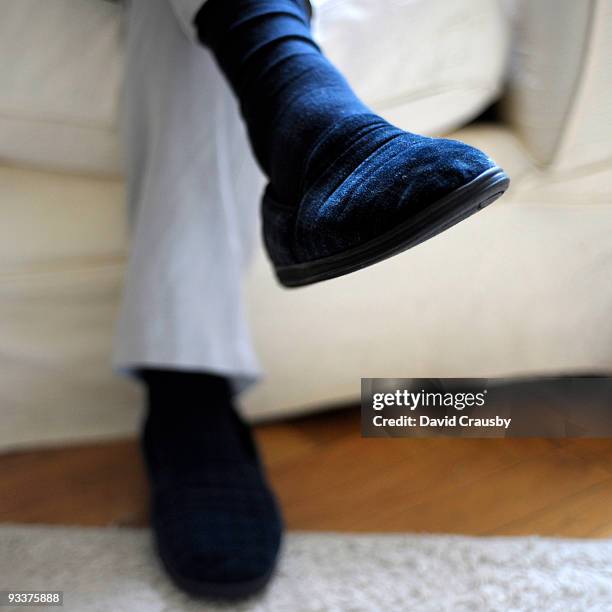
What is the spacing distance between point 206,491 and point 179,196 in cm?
24

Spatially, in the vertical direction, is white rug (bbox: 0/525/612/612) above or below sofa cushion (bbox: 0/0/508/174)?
below

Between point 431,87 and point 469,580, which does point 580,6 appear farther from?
point 469,580

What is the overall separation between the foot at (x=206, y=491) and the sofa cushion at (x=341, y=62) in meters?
0.23

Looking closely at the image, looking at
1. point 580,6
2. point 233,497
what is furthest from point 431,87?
point 233,497

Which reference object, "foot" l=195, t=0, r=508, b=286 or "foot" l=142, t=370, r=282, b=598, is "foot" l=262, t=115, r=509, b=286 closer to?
"foot" l=195, t=0, r=508, b=286

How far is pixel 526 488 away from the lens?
61 cm

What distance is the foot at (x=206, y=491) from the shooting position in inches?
23.5

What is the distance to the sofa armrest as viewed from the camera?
0.61 metres

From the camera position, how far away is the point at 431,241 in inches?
26.4

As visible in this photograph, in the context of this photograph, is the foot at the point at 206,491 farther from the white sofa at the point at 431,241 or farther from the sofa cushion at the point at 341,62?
the sofa cushion at the point at 341,62

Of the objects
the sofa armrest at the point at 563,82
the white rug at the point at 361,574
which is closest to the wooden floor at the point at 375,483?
the white rug at the point at 361,574

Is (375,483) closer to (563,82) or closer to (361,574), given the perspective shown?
(361,574)

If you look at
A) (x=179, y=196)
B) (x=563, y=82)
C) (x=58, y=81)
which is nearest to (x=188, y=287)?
(x=179, y=196)

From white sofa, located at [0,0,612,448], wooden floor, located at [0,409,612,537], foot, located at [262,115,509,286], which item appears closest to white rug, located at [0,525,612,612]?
wooden floor, located at [0,409,612,537]
